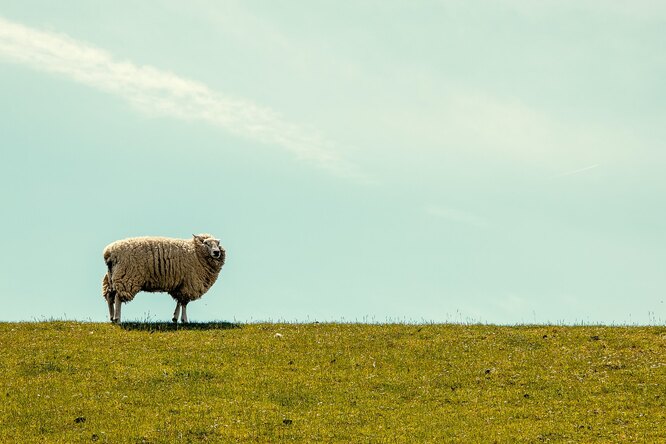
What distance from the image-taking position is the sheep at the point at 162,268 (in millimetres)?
33688

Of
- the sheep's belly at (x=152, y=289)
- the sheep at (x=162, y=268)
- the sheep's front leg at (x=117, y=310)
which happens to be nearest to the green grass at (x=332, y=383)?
the sheep's front leg at (x=117, y=310)

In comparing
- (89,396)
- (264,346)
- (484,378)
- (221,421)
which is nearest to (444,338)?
(484,378)

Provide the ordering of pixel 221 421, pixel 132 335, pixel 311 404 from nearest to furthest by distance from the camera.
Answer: pixel 221 421, pixel 311 404, pixel 132 335

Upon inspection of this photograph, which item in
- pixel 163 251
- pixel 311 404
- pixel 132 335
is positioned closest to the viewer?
pixel 311 404

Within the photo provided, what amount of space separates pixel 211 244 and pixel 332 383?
12494 mm

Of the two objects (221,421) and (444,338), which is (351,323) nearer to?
(444,338)

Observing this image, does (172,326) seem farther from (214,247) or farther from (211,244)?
(211,244)

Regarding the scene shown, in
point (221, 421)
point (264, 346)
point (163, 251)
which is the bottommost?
point (221, 421)

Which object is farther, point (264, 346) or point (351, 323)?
point (351, 323)

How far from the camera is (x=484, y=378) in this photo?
83.4ft

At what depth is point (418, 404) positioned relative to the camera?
76.6 feet

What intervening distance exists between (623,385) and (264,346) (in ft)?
36.9

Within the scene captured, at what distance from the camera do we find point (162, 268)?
3416 cm

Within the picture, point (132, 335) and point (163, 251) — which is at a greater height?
point (163, 251)
